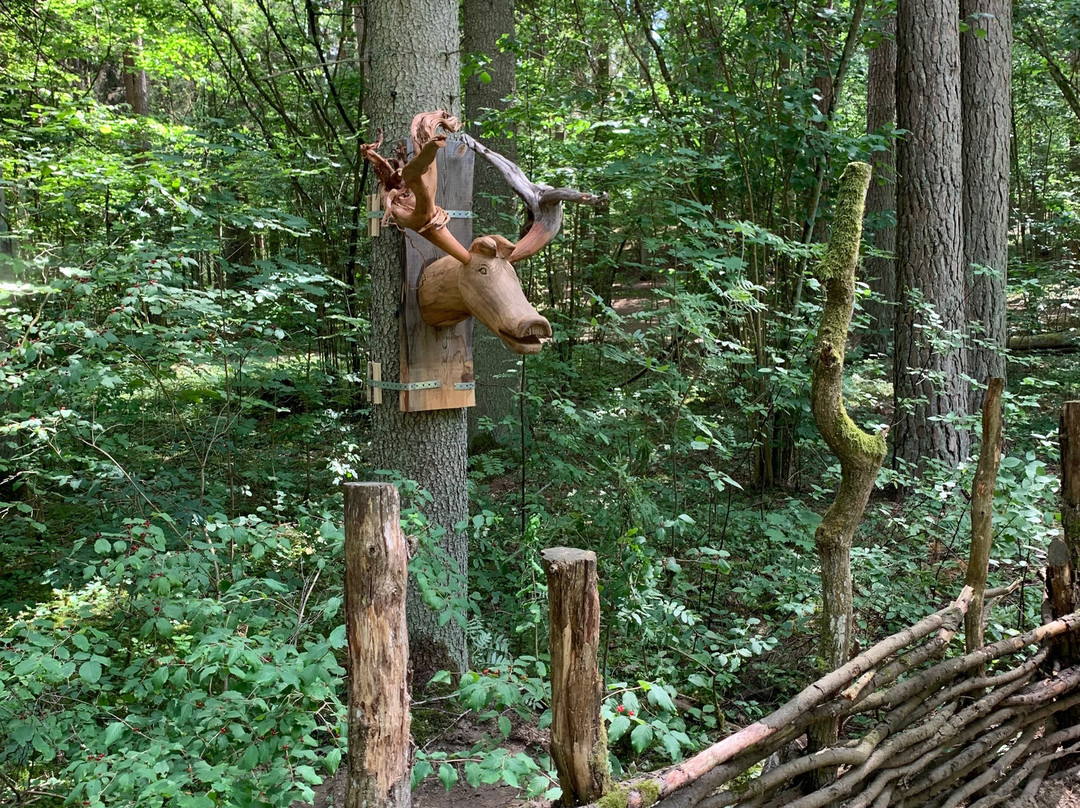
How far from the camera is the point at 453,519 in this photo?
373 centimetres

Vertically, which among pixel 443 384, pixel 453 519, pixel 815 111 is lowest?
pixel 453 519

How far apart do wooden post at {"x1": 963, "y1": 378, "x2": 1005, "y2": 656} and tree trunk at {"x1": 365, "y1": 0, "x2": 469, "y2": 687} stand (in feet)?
7.09

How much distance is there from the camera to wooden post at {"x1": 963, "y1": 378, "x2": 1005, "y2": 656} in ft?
10.2

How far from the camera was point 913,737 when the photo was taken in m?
2.84

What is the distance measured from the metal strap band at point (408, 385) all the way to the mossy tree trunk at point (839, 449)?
5.49 feet

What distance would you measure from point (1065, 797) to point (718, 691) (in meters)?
1.49

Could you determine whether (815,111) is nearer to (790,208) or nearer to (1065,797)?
(790,208)

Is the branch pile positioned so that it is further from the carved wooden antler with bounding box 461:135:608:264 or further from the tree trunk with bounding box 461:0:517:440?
the tree trunk with bounding box 461:0:517:440

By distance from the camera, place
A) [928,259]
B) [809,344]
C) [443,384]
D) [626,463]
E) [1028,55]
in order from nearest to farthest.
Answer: [443,384] → [626,463] → [809,344] → [928,259] → [1028,55]

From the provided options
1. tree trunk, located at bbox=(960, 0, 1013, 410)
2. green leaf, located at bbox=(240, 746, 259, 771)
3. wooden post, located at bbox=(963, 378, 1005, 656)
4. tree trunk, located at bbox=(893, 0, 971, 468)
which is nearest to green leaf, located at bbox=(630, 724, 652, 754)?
green leaf, located at bbox=(240, 746, 259, 771)

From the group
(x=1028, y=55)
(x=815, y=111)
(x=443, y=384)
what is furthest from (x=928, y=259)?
(x=1028, y=55)

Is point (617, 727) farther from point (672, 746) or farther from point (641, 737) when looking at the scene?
point (672, 746)

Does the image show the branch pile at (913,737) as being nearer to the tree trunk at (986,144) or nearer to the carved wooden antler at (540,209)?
the carved wooden antler at (540,209)

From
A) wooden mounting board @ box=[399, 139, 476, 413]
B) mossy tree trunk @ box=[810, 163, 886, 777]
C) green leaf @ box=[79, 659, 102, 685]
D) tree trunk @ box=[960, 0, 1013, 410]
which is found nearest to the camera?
green leaf @ box=[79, 659, 102, 685]
